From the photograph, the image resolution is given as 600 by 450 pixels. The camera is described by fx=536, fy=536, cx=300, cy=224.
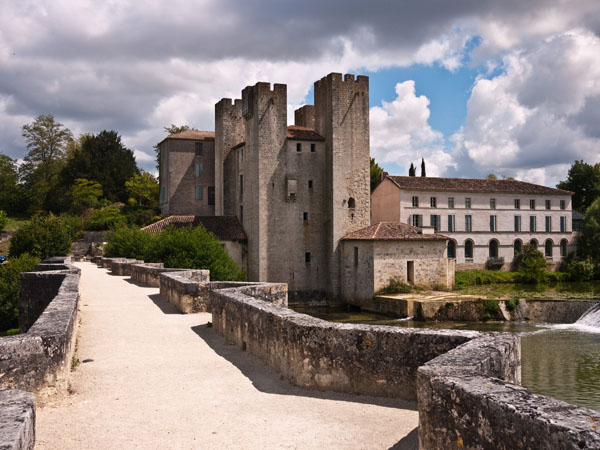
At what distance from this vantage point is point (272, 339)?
23.1ft

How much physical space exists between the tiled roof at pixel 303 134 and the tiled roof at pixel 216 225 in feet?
25.5

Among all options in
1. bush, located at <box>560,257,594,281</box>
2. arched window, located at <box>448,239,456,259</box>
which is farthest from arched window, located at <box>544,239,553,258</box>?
arched window, located at <box>448,239,456,259</box>

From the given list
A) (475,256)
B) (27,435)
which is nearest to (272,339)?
(27,435)

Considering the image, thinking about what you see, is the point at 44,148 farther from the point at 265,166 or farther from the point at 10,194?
the point at 265,166

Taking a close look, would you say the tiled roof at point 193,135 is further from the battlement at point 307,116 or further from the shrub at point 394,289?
the shrub at point 394,289

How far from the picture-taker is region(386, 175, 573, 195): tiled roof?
1858 inches

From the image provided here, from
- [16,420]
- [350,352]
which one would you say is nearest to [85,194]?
[350,352]

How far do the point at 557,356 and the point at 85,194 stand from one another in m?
48.7

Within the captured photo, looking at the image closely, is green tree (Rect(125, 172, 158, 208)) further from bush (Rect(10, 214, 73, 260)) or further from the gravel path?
the gravel path

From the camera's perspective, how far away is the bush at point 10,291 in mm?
24953

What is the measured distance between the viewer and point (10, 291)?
25688 mm

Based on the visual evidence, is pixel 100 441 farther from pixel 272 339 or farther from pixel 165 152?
pixel 165 152

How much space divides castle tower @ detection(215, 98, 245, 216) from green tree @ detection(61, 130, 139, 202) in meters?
20.8

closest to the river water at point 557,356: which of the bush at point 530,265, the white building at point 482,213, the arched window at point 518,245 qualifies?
the white building at point 482,213
